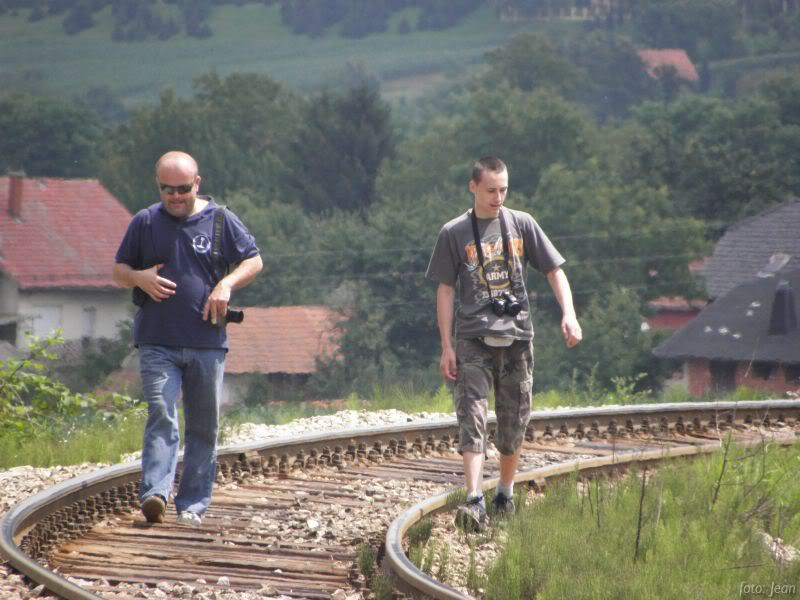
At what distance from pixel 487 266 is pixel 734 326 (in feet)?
162

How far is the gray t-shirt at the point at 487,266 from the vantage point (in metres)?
6.71

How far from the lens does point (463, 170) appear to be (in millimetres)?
87562

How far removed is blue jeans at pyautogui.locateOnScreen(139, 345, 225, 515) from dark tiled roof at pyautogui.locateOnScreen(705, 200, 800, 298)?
55.7m

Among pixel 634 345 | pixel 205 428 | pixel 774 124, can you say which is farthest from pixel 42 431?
pixel 774 124

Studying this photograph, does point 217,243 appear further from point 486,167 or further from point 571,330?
point 571,330

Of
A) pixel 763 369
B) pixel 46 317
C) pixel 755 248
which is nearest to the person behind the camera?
pixel 763 369

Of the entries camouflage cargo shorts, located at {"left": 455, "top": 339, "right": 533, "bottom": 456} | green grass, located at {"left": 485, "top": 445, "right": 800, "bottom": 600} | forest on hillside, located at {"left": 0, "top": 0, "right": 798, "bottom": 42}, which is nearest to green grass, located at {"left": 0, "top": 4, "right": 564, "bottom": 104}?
forest on hillside, located at {"left": 0, "top": 0, "right": 798, "bottom": 42}

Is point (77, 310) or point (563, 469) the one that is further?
point (77, 310)

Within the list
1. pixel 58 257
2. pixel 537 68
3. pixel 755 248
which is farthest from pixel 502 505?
pixel 537 68

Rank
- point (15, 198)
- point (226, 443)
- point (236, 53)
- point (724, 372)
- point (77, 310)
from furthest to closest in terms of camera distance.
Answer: point (236, 53)
point (15, 198)
point (77, 310)
point (724, 372)
point (226, 443)

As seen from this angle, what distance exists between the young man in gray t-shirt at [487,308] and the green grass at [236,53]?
10142 cm

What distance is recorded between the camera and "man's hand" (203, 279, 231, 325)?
258 inches

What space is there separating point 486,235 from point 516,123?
87816 mm

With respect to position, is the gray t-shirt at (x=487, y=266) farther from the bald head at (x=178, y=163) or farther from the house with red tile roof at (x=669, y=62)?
the house with red tile roof at (x=669, y=62)
